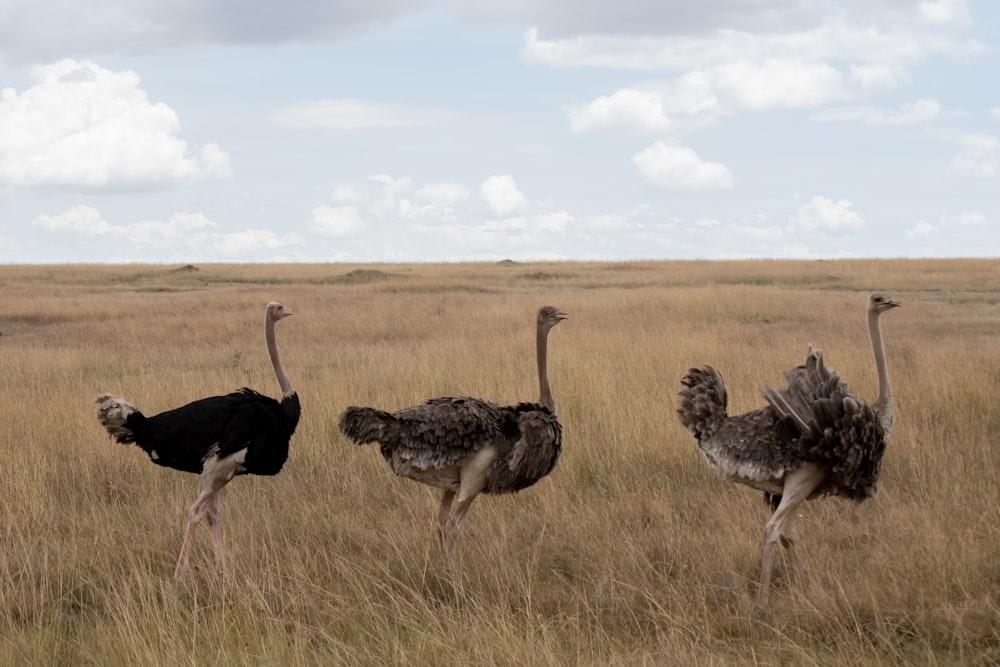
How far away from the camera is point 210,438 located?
5.43 m

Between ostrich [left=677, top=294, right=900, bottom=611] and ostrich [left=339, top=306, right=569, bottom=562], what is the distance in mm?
840

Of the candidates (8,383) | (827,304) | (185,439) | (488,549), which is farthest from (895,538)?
(827,304)

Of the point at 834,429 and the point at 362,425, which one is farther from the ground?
the point at 362,425

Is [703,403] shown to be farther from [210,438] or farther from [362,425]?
[210,438]

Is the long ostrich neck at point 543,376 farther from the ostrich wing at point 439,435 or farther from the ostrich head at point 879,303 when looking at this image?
the ostrich head at point 879,303

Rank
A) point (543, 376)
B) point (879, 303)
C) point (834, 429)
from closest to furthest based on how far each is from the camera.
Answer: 1. point (834, 429)
2. point (543, 376)
3. point (879, 303)

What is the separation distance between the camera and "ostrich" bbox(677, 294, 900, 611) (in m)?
4.87

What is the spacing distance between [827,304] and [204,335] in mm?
11940

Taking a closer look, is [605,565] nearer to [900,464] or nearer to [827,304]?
[900,464]

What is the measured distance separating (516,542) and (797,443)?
1696 millimetres

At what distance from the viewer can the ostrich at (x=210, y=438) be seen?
5.44 meters

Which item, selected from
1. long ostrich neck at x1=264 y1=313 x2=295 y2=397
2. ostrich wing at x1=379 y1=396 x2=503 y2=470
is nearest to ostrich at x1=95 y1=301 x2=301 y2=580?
long ostrich neck at x1=264 y1=313 x2=295 y2=397

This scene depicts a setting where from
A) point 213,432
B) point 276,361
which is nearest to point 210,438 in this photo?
point 213,432

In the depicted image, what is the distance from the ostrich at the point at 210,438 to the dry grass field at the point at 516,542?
1.20 ft
